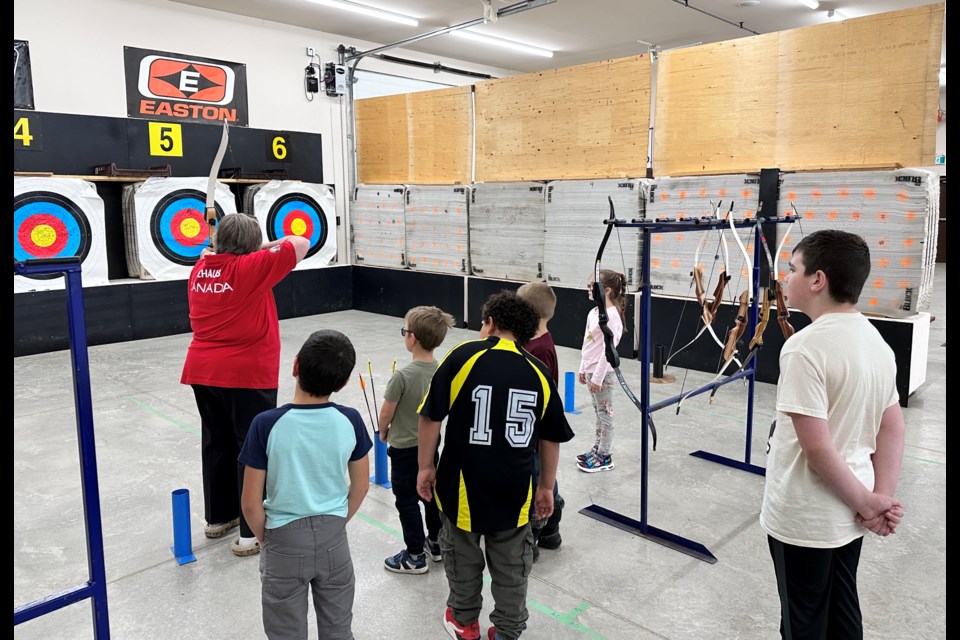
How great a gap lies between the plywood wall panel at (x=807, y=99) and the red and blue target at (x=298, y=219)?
14.2ft

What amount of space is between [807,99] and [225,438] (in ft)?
14.5

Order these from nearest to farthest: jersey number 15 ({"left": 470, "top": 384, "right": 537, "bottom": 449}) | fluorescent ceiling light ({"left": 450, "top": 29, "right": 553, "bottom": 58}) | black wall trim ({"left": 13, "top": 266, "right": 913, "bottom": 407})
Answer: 1. jersey number 15 ({"left": 470, "top": 384, "right": 537, "bottom": 449})
2. black wall trim ({"left": 13, "top": 266, "right": 913, "bottom": 407})
3. fluorescent ceiling light ({"left": 450, "top": 29, "right": 553, "bottom": 58})

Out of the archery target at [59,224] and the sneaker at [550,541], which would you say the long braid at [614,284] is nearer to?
the sneaker at [550,541]

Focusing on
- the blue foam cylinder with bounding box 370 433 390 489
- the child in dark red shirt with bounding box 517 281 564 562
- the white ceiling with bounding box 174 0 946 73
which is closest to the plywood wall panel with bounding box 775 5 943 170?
the child in dark red shirt with bounding box 517 281 564 562

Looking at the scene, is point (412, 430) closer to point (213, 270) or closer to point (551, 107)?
point (213, 270)

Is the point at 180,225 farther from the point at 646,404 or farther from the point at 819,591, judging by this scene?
the point at 819,591

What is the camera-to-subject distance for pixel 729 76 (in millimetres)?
5172

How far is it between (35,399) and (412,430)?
11.9 ft

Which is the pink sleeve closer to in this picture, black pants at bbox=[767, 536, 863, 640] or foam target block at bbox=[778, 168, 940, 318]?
black pants at bbox=[767, 536, 863, 640]

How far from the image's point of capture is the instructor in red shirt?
241cm

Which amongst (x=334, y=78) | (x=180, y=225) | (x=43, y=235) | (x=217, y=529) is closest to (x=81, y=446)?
(x=217, y=529)

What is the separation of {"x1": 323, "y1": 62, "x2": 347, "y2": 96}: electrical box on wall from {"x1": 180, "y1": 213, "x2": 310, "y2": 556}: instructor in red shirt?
6.63 meters

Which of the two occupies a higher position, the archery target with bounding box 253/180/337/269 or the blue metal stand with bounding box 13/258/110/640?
the archery target with bounding box 253/180/337/269
